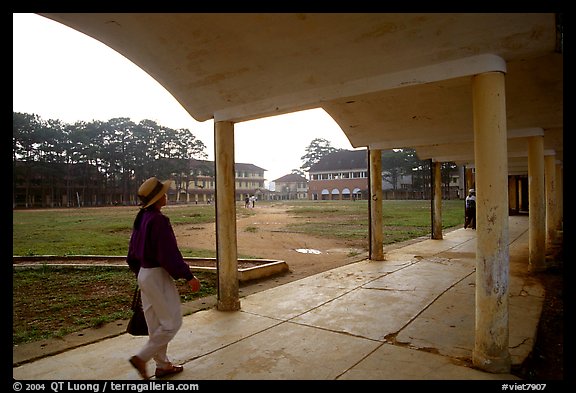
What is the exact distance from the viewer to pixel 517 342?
12.6ft

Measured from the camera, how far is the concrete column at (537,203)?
752 centimetres

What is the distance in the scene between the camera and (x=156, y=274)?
2988 mm

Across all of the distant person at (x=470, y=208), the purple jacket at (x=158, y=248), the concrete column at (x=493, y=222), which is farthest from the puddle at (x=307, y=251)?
the purple jacket at (x=158, y=248)

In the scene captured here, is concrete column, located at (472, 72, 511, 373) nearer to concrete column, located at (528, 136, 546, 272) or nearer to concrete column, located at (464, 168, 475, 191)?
concrete column, located at (528, 136, 546, 272)

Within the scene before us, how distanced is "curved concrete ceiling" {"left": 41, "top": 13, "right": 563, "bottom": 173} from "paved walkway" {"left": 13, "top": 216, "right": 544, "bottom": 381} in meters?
2.85

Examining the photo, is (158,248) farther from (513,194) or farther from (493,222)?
(513,194)

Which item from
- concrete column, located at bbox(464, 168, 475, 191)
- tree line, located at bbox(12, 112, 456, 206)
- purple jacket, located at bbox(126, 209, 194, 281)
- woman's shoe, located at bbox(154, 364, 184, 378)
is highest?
tree line, located at bbox(12, 112, 456, 206)

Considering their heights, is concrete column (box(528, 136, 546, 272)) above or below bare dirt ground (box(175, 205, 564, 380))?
above

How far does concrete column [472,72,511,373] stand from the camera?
3338 millimetres

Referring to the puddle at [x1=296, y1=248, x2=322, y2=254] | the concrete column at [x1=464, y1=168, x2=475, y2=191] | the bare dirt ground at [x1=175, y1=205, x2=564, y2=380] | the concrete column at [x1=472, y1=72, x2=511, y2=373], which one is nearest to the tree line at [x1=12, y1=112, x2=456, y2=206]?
the concrete column at [x1=464, y1=168, x2=475, y2=191]

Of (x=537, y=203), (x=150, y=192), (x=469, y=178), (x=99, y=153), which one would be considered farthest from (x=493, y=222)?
(x=99, y=153)
